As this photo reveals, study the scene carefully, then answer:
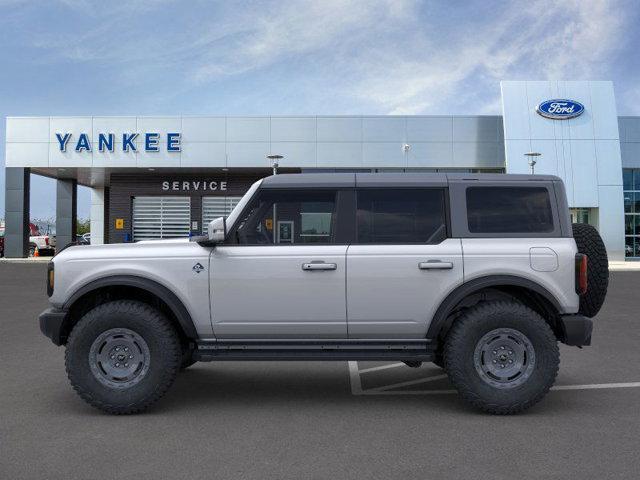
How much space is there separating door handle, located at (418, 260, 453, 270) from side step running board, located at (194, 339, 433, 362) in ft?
2.07

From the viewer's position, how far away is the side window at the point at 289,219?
203 inches

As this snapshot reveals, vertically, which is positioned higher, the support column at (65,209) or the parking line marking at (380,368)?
the support column at (65,209)

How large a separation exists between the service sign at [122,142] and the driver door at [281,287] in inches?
1074

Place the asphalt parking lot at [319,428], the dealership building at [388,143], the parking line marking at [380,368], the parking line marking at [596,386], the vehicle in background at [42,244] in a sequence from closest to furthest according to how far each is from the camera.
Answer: the asphalt parking lot at [319,428] < the parking line marking at [596,386] < the parking line marking at [380,368] < the dealership building at [388,143] < the vehicle in background at [42,244]

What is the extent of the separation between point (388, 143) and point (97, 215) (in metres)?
19.9

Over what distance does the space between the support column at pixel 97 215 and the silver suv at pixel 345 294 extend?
3437cm

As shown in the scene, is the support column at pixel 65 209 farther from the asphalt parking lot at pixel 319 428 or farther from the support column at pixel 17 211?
the asphalt parking lot at pixel 319 428

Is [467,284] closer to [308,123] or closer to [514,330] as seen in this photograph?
[514,330]

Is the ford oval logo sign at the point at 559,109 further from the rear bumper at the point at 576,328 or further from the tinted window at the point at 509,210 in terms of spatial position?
the rear bumper at the point at 576,328

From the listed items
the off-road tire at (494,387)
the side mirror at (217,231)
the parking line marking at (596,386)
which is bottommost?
the parking line marking at (596,386)

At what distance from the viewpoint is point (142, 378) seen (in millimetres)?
5000

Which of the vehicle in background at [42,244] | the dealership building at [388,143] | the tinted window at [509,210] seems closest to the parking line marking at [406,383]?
the tinted window at [509,210]

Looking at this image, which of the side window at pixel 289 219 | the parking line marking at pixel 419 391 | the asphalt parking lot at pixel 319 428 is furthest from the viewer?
the parking line marking at pixel 419 391

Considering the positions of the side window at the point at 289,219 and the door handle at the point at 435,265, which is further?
the side window at the point at 289,219
